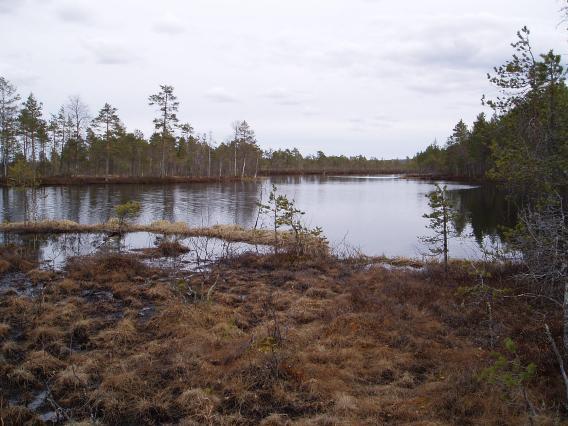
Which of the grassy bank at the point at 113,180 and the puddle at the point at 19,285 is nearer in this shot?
the puddle at the point at 19,285

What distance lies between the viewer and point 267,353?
6.82 m

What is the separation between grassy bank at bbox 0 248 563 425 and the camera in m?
5.51

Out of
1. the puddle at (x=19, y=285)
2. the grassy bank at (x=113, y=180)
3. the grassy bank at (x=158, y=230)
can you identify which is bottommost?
the puddle at (x=19, y=285)

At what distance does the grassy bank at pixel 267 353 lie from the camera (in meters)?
5.51

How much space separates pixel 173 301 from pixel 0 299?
4.20 m

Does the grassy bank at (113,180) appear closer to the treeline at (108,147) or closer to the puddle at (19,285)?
the treeline at (108,147)

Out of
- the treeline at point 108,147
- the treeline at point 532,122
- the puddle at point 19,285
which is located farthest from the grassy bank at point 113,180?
the treeline at point 532,122

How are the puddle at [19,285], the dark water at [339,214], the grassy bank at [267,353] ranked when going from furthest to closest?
the dark water at [339,214] → the puddle at [19,285] → the grassy bank at [267,353]

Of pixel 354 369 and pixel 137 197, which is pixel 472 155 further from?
pixel 354 369

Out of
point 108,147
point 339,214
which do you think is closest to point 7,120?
point 108,147

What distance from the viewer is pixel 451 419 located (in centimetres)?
513

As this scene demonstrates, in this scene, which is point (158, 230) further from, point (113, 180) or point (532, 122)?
point (113, 180)

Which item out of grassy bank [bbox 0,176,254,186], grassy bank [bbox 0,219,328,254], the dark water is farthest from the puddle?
grassy bank [bbox 0,176,254,186]

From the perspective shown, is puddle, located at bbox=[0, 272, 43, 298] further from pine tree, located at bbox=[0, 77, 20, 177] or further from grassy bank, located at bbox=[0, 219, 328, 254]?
pine tree, located at bbox=[0, 77, 20, 177]
